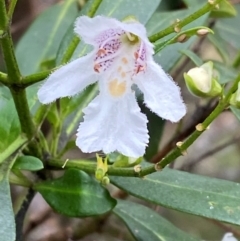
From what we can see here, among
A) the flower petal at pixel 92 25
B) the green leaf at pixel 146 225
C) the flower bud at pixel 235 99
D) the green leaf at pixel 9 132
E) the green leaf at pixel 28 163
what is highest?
the flower petal at pixel 92 25

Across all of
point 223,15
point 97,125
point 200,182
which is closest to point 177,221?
point 223,15

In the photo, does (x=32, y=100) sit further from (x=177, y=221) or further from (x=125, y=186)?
(x=177, y=221)

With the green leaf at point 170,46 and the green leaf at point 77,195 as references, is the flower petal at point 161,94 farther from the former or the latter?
the green leaf at point 170,46

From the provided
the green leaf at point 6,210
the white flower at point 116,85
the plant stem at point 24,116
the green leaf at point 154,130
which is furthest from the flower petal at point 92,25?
the green leaf at point 154,130

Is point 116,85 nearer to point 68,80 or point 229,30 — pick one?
point 68,80

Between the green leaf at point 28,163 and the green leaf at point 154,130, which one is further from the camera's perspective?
the green leaf at point 154,130

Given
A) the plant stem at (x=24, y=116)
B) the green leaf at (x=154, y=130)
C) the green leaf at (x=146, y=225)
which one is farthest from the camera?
the green leaf at (x=154, y=130)

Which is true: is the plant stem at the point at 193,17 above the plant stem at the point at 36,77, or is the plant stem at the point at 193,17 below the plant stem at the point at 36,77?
above

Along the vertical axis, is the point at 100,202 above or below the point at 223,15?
below
